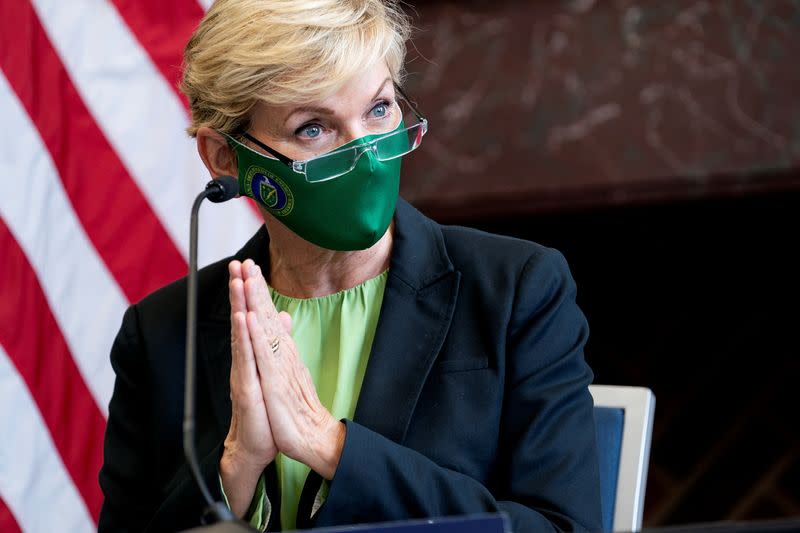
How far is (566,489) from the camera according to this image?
125 cm

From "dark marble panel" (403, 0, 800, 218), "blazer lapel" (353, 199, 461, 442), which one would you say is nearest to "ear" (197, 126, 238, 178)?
"blazer lapel" (353, 199, 461, 442)

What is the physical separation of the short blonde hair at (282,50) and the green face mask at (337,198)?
7 cm

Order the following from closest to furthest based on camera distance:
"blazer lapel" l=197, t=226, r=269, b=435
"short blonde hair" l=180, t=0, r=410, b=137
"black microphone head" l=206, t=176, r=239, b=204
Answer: "black microphone head" l=206, t=176, r=239, b=204, "short blonde hair" l=180, t=0, r=410, b=137, "blazer lapel" l=197, t=226, r=269, b=435

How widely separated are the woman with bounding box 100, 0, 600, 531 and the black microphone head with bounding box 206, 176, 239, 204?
9cm

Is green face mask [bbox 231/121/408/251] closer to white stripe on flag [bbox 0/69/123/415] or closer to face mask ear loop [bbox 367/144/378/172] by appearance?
face mask ear loop [bbox 367/144/378/172]

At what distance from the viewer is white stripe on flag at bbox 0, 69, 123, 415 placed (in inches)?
72.7

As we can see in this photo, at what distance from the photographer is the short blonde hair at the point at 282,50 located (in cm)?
130

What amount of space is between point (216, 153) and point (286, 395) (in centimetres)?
39

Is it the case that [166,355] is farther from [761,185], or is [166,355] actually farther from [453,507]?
[761,185]

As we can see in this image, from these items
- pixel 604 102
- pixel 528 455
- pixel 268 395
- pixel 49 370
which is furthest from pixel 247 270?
pixel 604 102

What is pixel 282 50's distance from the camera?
1.31 metres

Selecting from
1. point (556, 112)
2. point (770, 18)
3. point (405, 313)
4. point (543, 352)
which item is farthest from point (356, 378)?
point (770, 18)

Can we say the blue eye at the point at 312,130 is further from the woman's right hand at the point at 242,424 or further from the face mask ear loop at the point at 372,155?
the woman's right hand at the point at 242,424

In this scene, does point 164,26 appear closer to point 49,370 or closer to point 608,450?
point 49,370
